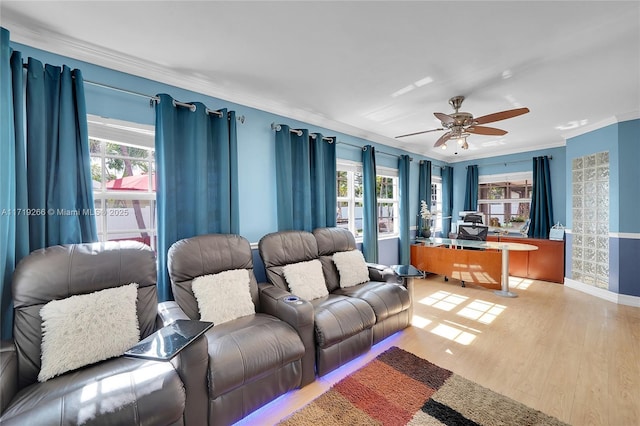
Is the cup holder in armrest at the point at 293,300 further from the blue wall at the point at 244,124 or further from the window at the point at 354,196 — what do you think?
the window at the point at 354,196

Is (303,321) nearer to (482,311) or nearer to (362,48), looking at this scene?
(362,48)

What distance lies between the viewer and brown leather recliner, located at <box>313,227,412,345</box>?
2459 millimetres

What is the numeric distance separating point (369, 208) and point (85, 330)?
3308mm

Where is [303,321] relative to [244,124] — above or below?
below

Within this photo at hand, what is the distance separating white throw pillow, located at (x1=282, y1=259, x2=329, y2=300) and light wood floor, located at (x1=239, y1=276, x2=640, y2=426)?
66 cm

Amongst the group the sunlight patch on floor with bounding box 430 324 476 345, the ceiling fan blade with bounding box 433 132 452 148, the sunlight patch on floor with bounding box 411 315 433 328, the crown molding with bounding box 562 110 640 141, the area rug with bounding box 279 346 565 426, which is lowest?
the area rug with bounding box 279 346 565 426

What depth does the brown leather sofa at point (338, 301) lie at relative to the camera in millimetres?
2043

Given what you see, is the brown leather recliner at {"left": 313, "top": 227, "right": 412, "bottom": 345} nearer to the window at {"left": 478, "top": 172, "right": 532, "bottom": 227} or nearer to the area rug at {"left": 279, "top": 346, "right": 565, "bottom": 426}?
the area rug at {"left": 279, "top": 346, "right": 565, "bottom": 426}

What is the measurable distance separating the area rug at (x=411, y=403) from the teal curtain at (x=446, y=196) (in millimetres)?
4579

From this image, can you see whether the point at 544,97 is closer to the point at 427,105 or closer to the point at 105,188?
the point at 427,105

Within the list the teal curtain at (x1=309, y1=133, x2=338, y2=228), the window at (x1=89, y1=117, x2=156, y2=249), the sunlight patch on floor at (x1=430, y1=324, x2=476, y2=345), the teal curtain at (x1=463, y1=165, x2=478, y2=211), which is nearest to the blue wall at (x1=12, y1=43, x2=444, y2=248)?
the window at (x1=89, y1=117, x2=156, y2=249)

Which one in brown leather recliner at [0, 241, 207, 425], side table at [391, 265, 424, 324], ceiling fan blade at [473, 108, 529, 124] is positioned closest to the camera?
brown leather recliner at [0, 241, 207, 425]

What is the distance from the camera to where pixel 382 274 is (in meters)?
2.97

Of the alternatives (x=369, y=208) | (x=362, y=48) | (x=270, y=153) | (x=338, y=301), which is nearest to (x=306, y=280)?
(x=338, y=301)
